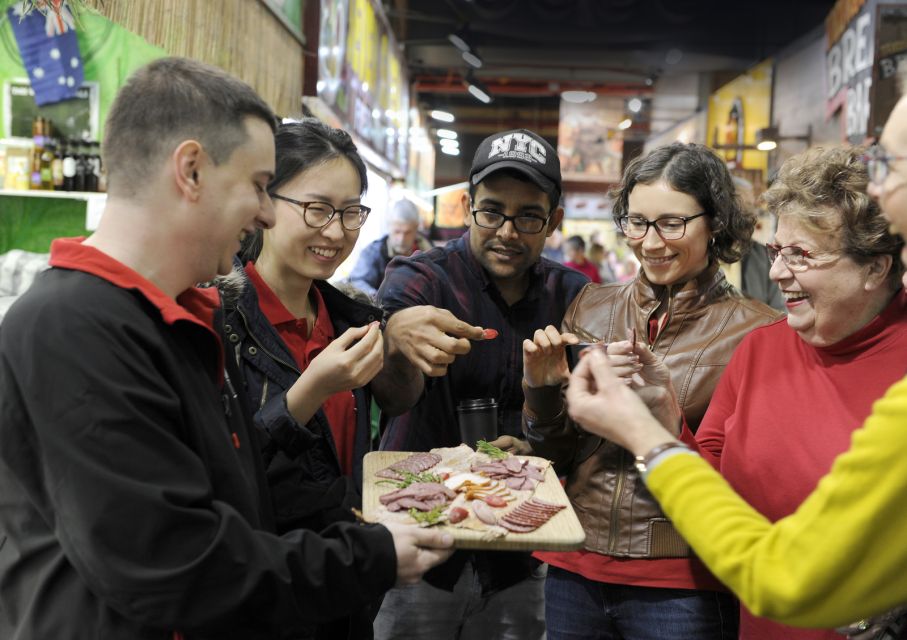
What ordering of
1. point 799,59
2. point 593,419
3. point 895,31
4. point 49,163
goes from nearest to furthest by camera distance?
point 593,419 → point 49,163 → point 895,31 → point 799,59

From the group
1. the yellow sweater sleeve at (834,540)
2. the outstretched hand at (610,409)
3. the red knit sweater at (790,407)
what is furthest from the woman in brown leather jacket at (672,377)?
the yellow sweater sleeve at (834,540)

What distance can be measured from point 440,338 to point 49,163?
459 centimetres

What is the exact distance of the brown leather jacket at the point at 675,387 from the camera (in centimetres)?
223

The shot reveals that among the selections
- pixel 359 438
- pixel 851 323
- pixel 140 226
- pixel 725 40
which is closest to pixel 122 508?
pixel 140 226

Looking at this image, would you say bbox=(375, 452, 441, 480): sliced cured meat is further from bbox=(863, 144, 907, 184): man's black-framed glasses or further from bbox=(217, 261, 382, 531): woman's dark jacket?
bbox=(863, 144, 907, 184): man's black-framed glasses

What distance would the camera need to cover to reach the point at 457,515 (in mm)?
1944

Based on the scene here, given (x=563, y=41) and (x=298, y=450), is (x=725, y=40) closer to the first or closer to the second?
(x=563, y=41)

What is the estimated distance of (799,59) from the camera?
487 inches

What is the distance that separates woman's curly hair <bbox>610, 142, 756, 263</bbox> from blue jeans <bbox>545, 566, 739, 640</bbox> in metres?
0.98

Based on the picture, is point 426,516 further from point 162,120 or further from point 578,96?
point 578,96

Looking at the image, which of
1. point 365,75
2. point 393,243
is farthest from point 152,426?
point 365,75

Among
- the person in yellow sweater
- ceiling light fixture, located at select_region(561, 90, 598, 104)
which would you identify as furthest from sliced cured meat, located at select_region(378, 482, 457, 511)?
ceiling light fixture, located at select_region(561, 90, 598, 104)

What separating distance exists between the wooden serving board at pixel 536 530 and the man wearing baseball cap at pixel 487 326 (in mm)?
409

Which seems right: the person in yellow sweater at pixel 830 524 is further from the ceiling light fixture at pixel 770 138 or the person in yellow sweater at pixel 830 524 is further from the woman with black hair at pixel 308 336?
the ceiling light fixture at pixel 770 138
